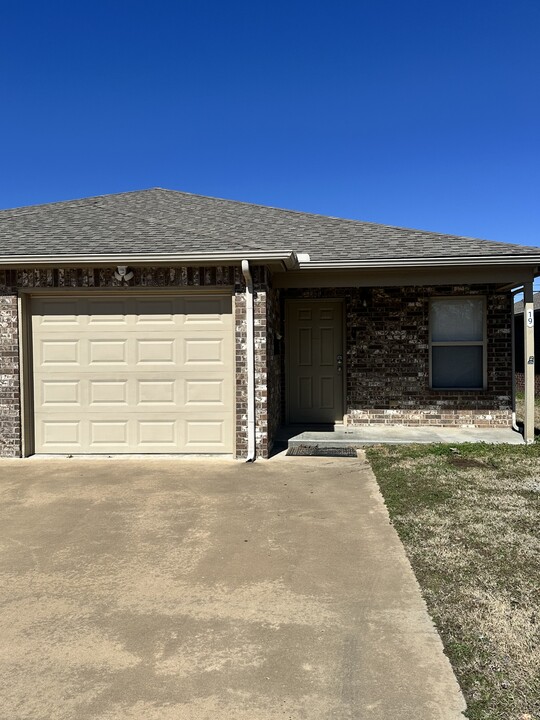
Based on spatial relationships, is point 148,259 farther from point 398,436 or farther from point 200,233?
point 398,436

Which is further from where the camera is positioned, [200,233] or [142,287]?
[200,233]

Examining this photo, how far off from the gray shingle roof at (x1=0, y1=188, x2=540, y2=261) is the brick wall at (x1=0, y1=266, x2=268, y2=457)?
0.34m

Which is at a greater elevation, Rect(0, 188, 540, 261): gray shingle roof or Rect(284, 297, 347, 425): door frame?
Rect(0, 188, 540, 261): gray shingle roof

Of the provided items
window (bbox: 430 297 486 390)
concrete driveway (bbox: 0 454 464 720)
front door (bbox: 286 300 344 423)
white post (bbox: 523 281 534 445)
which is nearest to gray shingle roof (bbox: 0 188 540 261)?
white post (bbox: 523 281 534 445)

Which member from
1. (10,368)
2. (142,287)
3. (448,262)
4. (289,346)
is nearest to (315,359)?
(289,346)

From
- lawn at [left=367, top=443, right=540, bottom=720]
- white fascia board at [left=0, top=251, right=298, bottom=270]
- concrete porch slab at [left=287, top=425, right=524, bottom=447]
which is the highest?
white fascia board at [left=0, top=251, right=298, bottom=270]

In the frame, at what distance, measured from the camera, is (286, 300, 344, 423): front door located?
9305mm

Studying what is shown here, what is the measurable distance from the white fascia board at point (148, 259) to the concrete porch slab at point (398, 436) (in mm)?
2713

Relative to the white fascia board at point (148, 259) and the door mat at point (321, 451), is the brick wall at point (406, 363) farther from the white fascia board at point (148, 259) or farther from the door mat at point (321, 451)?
the white fascia board at point (148, 259)

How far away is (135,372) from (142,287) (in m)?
1.17

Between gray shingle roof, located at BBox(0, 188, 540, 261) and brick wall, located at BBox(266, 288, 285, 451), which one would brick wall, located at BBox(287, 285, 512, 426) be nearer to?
gray shingle roof, located at BBox(0, 188, 540, 261)

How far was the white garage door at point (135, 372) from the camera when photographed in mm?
7375

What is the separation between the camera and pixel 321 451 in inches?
299

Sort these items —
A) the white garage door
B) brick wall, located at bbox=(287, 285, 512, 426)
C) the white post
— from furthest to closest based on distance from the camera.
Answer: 1. brick wall, located at bbox=(287, 285, 512, 426)
2. the white post
3. the white garage door
